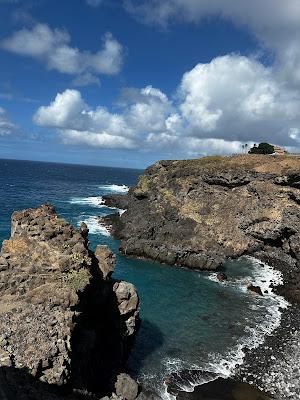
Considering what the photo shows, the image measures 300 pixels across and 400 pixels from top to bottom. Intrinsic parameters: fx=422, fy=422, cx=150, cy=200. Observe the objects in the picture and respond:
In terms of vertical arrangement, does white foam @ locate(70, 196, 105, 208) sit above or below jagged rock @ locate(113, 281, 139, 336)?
below

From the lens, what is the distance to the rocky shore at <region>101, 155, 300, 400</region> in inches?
2849

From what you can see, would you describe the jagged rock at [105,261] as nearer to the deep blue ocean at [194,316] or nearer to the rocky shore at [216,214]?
the deep blue ocean at [194,316]

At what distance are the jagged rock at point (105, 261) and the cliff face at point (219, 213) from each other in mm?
32577

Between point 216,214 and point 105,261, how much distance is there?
49.9 m

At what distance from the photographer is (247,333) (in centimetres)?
4512

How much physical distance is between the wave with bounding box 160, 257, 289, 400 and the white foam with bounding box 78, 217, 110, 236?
3328 cm

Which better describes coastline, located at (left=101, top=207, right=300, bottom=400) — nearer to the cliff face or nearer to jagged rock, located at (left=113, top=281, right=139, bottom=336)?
jagged rock, located at (left=113, top=281, right=139, bottom=336)

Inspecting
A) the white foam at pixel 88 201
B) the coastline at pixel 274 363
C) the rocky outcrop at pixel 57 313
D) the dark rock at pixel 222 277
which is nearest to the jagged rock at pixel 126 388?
the rocky outcrop at pixel 57 313

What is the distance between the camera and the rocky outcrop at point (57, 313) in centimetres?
2339

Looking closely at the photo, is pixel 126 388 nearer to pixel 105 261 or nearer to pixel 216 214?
pixel 105 261

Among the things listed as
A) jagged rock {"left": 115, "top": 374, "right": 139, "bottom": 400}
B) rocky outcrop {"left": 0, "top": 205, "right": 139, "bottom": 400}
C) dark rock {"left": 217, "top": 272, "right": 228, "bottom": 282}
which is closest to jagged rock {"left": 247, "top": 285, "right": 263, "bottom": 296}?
dark rock {"left": 217, "top": 272, "right": 228, "bottom": 282}

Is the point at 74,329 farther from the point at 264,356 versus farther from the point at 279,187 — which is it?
the point at 279,187

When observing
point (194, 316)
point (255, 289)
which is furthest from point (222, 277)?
point (194, 316)

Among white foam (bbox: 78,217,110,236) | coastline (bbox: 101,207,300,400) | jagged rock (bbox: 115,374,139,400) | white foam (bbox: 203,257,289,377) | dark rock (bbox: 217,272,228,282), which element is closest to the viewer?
jagged rock (bbox: 115,374,139,400)
